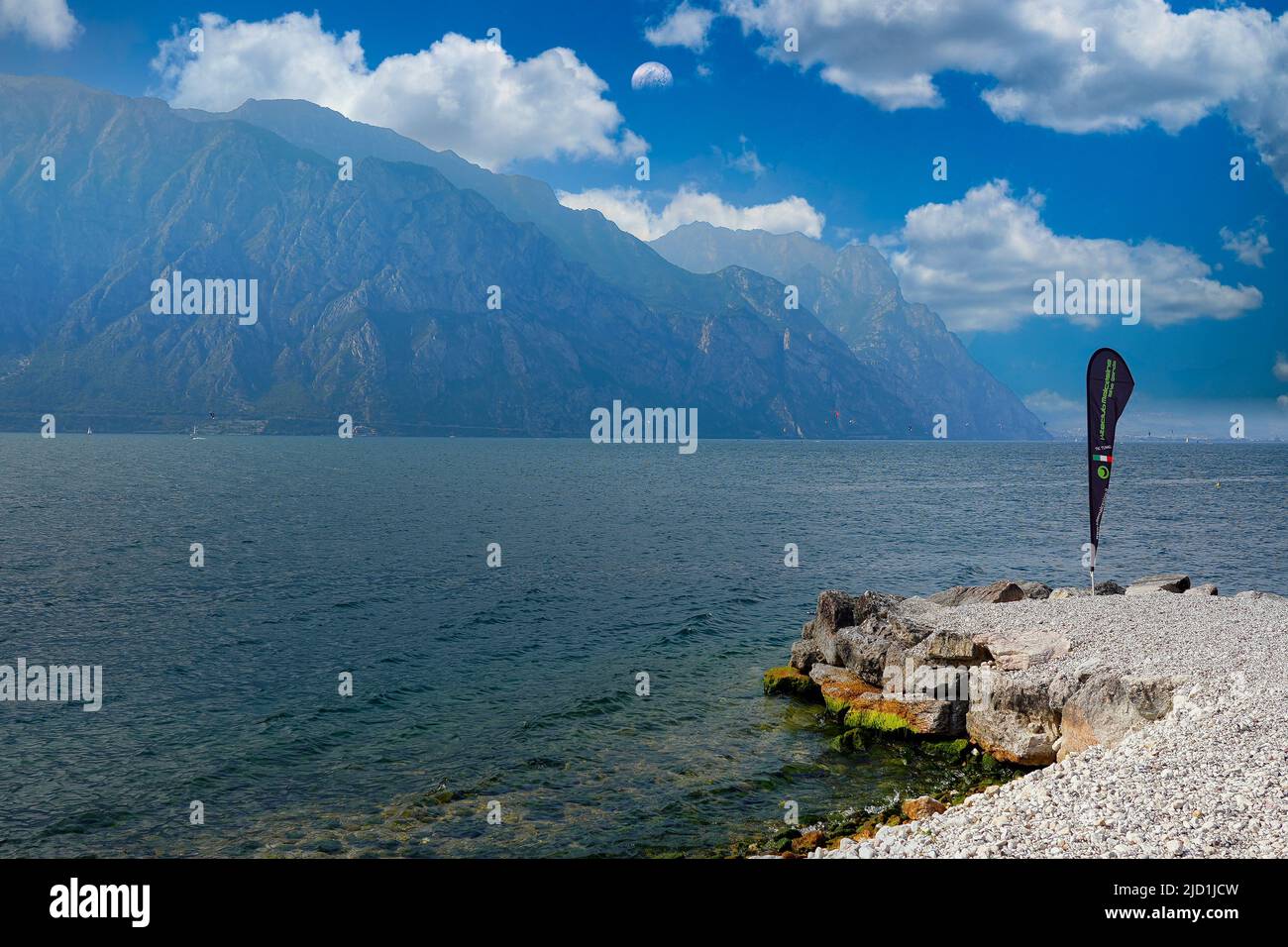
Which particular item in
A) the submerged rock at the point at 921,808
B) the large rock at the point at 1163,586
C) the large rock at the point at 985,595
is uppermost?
the large rock at the point at 1163,586

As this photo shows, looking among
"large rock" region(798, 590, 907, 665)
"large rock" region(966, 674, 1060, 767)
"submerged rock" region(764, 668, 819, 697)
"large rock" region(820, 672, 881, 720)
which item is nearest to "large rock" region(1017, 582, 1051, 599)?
"large rock" region(798, 590, 907, 665)

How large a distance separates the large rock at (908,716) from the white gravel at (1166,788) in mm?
2745

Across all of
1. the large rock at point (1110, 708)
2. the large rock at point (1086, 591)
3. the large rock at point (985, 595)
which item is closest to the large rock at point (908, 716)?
the large rock at point (1110, 708)

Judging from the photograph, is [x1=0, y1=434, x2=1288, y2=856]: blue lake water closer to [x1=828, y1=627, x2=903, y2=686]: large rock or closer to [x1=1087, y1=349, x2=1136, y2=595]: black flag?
[x1=828, y1=627, x2=903, y2=686]: large rock

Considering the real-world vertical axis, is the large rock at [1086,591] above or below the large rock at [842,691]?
above

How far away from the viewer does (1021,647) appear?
26094mm

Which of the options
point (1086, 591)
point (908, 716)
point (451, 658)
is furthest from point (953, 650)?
point (451, 658)

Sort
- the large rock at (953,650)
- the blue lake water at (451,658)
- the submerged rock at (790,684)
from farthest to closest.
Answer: the submerged rock at (790,684) < the large rock at (953,650) < the blue lake water at (451,658)

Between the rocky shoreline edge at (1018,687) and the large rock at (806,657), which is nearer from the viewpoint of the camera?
the rocky shoreline edge at (1018,687)

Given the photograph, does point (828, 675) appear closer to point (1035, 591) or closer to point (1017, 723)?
point (1017, 723)

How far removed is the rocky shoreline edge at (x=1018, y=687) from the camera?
1441 centimetres

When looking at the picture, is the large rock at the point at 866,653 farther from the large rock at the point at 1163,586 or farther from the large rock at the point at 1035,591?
the large rock at the point at 1163,586

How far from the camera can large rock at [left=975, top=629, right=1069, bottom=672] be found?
25.0 metres

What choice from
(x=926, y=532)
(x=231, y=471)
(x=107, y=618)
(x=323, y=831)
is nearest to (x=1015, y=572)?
(x=926, y=532)
